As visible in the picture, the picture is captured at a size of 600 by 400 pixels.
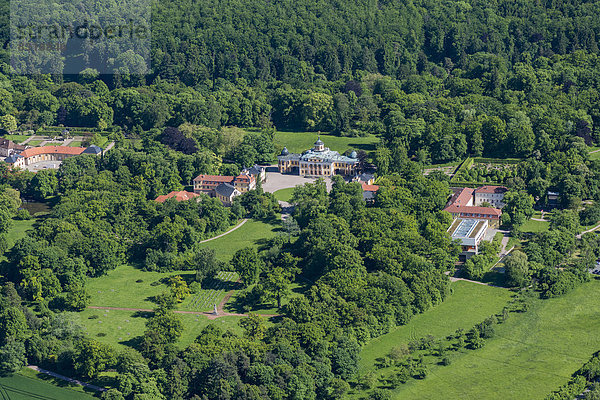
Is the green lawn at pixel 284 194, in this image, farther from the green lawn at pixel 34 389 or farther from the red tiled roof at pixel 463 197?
the green lawn at pixel 34 389

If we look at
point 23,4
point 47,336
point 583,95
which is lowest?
point 47,336

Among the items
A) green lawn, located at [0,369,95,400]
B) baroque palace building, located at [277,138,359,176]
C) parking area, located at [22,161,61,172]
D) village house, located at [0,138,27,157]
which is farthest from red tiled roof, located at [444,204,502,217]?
village house, located at [0,138,27,157]

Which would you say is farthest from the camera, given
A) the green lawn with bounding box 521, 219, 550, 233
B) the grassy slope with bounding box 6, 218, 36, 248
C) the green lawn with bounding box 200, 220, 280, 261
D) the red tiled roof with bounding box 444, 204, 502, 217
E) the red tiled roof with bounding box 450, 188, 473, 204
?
the red tiled roof with bounding box 450, 188, 473, 204

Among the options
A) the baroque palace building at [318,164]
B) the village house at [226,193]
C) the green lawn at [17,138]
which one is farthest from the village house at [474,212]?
the green lawn at [17,138]

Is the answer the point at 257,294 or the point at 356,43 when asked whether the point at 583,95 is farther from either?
the point at 257,294

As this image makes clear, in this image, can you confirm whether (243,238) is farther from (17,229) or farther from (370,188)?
(17,229)

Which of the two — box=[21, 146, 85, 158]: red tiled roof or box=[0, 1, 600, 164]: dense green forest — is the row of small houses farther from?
box=[0, 1, 600, 164]: dense green forest

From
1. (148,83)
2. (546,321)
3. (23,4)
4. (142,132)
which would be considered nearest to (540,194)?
(546,321)
